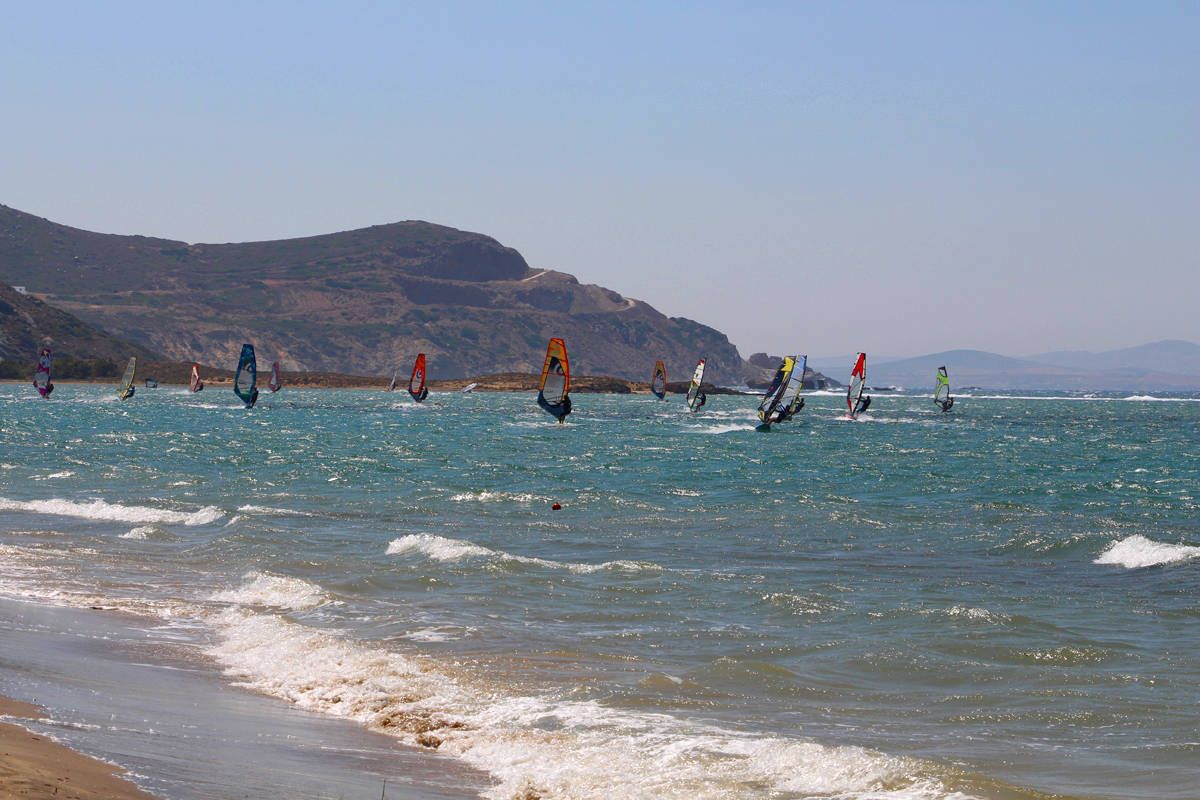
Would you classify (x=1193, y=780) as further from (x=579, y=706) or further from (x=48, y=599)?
(x=48, y=599)

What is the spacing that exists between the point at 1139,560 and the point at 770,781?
1446 cm

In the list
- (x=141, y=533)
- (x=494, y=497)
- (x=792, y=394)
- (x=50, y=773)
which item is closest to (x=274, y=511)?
(x=141, y=533)

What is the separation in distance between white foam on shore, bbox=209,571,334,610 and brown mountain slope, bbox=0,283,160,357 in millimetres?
156031

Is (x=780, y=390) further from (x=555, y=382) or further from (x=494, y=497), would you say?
(x=494, y=497)

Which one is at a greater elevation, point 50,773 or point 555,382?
point 555,382

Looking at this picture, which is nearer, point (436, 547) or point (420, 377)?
point (436, 547)

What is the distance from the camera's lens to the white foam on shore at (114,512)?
85.3 feet

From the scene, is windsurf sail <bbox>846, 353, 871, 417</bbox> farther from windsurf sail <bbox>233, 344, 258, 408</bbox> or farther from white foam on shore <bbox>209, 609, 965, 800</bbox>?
white foam on shore <bbox>209, 609, 965, 800</bbox>

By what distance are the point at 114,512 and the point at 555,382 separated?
36.7 m

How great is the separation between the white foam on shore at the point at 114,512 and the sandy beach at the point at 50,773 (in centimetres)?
1750

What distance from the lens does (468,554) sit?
2091 centimetres

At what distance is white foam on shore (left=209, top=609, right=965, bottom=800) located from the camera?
920cm

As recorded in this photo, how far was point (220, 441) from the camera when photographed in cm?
5259

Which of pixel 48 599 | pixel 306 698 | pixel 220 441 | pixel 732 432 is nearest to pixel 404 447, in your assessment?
pixel 220 441
